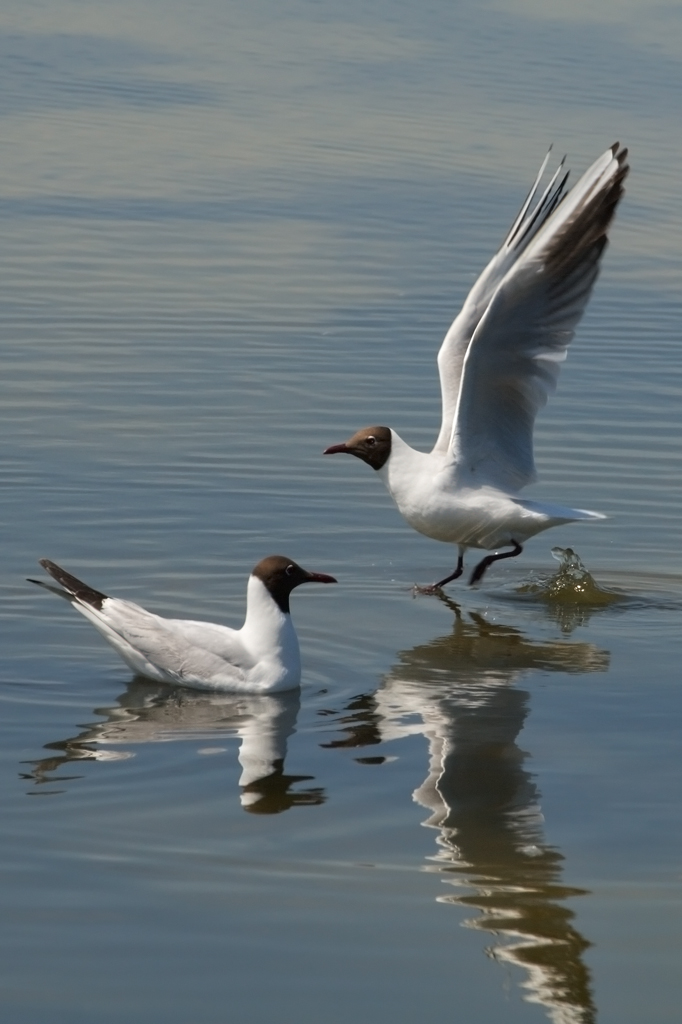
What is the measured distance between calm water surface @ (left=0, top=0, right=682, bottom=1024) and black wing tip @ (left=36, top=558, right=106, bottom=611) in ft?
1.01

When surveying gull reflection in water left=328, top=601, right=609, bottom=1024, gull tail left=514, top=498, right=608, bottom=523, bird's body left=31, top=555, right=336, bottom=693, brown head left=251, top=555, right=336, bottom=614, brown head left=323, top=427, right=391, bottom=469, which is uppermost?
brown head left=323, top=427, right=391, bottom=469

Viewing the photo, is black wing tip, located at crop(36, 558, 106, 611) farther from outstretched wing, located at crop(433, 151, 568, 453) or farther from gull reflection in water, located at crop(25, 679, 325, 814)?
outstretched wing, located at crop(433, 151, 568, 453)

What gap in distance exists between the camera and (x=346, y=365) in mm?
13430

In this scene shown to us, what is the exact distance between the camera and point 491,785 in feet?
21.8

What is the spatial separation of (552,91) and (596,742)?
18780 mm

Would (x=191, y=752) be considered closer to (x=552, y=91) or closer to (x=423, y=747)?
(x=423, y=747)

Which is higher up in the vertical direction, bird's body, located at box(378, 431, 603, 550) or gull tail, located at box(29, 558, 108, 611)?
bird's body, located at box(378, 431, 603, 550)

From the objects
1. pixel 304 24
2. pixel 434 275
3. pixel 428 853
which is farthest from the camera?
pixel 304 24

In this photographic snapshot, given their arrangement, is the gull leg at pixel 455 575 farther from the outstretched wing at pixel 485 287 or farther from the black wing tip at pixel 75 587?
the black wing tip at pixel 75 587

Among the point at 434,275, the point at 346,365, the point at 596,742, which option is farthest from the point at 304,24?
the point at 596,742

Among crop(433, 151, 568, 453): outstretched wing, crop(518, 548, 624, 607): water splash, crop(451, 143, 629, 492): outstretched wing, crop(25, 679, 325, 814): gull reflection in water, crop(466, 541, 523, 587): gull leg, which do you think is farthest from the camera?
crop(466, 541, 523, 587): gull leg

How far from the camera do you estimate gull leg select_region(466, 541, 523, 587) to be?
32.1 feet

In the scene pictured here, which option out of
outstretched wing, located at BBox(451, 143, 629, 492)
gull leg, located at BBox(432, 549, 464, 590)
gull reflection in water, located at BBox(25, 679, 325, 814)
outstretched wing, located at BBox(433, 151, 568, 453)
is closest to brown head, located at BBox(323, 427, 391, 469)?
outstretched wing, located at BBox(433, 151, 568, 453)

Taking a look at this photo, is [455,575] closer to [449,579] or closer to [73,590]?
[449,579]
